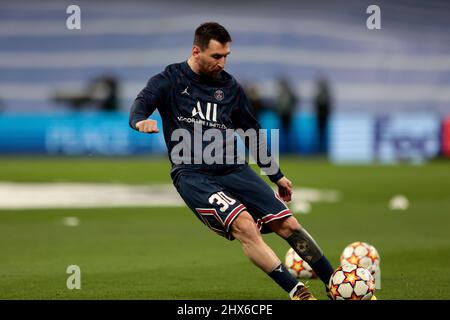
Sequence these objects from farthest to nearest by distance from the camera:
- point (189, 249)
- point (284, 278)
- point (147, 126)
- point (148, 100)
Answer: point (189, 249) < point (148, 100) < point (284, 278) < point (147, 126)

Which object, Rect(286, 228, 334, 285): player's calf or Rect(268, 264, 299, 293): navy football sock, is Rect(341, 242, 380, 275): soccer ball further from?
Rect(268, 264, 299, 293): navy football sock

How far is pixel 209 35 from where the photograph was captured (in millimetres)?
7922

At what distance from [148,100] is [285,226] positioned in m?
1.57

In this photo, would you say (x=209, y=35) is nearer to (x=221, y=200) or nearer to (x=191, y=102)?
(x=191, y=102)

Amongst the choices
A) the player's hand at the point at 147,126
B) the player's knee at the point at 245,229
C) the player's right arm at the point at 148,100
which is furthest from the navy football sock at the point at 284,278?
the player's right arm at the point at 148,100

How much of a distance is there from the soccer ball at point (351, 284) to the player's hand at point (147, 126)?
1964 mm

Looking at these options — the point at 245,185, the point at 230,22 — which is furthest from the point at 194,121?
the point at 230,22

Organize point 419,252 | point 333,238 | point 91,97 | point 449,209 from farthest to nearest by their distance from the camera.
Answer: point 91,97, point 449,209, point 333,238, point 419,252

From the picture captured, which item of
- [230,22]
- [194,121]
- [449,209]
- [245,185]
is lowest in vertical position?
[449,209]

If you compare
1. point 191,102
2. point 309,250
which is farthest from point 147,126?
point 309,250

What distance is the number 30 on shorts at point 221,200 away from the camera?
310 inches
